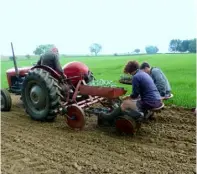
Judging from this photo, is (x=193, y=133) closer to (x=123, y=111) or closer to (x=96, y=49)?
(x=123, y=111)

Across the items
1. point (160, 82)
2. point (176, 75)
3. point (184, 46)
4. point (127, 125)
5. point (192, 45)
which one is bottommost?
point (184, 46)

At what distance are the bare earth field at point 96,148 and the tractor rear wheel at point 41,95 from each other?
228 mm

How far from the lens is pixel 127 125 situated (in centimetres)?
498

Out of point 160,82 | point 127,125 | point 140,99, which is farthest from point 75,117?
point 160,82

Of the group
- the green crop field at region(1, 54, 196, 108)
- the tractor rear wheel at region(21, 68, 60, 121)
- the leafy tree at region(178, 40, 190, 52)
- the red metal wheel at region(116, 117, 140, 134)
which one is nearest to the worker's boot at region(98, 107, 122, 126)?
the red metal wheel at region(116, 117, 140, 134)

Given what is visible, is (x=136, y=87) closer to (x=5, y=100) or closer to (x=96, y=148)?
(x=96, y=148)

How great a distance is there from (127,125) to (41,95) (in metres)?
2.07

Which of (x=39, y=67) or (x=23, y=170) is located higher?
(x=39, y=67)

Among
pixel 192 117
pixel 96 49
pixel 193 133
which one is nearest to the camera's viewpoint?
pixel 193 133

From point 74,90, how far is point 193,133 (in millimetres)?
2522

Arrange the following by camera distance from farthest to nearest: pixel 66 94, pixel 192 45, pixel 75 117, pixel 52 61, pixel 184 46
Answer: pixel 184 46 < pixel 192 45 < pixel 52 61 < pixel 66 94 < pixel 75 117

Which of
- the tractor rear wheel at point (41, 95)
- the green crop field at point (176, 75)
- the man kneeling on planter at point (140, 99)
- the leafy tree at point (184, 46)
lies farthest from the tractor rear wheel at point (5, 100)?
the leafy tree at point (184, 46)

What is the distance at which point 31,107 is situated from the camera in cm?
654

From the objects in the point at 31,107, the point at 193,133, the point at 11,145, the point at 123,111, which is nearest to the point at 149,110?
the point at 123,111
